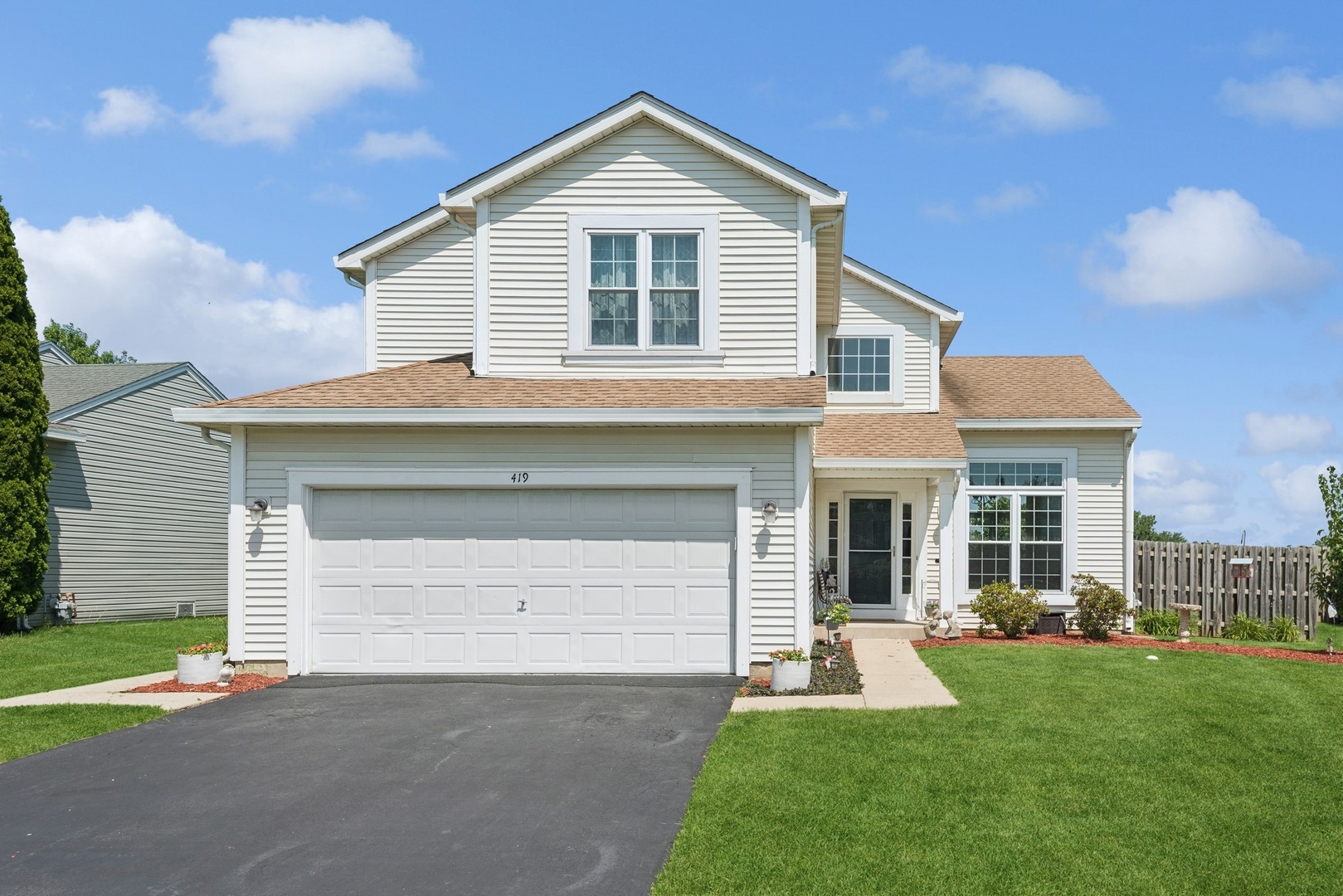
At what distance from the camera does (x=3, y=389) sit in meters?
19.5

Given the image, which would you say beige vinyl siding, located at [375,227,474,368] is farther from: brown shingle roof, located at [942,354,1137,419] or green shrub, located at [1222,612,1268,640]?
green shrub, located at [1222,612,1268,640]

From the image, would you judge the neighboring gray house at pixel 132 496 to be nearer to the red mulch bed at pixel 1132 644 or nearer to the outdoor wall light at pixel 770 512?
the outdoor wall light at pixel 770 512

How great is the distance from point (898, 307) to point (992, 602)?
5263 mm

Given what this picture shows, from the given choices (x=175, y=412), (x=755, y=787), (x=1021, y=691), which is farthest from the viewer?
(x=175, y=412)

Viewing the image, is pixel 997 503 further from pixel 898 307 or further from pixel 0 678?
pixel 0 678

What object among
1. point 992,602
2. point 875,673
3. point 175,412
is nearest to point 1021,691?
point 875,673

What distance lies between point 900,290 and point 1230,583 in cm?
821

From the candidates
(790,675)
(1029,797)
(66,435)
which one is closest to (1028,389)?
(790,675)

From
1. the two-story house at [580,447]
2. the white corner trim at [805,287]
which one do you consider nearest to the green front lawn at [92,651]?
the two-story house at [580,447]

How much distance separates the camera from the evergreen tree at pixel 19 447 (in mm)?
19344

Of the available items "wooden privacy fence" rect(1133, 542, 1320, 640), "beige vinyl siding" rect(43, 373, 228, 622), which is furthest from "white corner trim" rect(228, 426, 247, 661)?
"wooden privacy fence" rect(1133, 542, 1320, 640)

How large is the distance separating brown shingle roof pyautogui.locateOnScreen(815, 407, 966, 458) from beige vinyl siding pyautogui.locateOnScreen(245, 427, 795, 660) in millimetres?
4108

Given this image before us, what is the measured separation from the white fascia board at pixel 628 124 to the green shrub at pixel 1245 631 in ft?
36.5

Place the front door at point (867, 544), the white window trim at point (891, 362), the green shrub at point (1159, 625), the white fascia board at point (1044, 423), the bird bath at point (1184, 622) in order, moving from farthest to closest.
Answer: the green shrub at point (1159, 625) < the white window trim at point (891, 362) < the white fascia board at point (1044, 423) < the front door at point (867, 544) < the bird bath at point (1184, 622)
